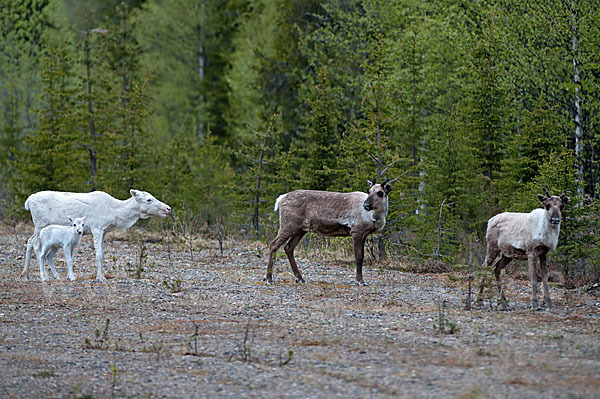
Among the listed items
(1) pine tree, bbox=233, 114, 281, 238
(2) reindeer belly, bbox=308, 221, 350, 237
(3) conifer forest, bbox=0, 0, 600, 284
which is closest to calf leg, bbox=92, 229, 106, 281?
(2) reindeer belly, bbox=308, 221, 350, 237

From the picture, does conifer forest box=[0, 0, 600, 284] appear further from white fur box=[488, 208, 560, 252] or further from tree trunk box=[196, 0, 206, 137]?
tree trunk box=[196, 0, 206, 137]

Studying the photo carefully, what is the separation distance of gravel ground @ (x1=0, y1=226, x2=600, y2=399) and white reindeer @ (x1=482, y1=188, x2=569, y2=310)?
2.12 feet

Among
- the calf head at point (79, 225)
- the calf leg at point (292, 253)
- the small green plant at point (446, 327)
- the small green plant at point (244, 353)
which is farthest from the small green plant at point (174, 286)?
the small green plant at point (446, 327)

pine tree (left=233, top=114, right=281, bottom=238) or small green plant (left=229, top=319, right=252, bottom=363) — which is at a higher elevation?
pine tree (left=233, top=114, right=281, bottom=238)

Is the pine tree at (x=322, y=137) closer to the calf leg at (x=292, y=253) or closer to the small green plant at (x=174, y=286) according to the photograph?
the calf leg at (x=292, y=253)

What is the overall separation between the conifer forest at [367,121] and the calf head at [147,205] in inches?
144

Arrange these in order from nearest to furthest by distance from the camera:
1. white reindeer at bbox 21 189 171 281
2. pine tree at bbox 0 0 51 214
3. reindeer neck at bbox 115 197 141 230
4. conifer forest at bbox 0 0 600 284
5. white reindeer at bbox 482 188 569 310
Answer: white reindeer at bbox 482 188 569 310 < white reindeer at bbox 21 189 171 281 < reindeer neck at bbox 115 197 141 230 < conifer forest at bbox 0 0 600 284 < pine tree at bbox 0 0 51 214

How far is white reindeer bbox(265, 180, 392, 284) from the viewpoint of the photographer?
1463 centimetres

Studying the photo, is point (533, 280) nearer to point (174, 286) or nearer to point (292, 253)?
point (292, 253)

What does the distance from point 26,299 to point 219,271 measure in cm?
482

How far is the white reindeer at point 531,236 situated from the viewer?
11.6 m

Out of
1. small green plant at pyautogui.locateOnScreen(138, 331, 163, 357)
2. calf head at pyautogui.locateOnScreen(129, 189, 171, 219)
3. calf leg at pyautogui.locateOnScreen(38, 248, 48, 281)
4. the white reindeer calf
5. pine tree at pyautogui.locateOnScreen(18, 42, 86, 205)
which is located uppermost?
pine tree at pyautogui.locateOnScreen(18, 42, 86, 205)

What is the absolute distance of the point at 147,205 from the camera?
1569 cm

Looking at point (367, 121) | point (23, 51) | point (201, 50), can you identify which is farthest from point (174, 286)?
point (201, 50)
